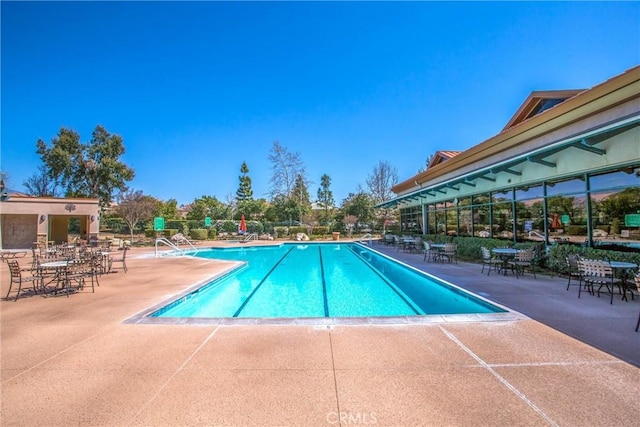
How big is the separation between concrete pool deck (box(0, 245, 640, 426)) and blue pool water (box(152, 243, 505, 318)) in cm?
142

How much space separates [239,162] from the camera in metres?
49.6

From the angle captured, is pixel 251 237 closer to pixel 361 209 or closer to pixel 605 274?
pixel 361 209

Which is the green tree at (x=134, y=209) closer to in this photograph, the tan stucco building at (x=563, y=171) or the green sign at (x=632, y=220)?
the tan stucco building at (x=563, y=171)

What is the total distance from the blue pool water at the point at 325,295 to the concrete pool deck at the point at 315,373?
1421mm

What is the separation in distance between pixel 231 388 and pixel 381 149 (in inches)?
1446

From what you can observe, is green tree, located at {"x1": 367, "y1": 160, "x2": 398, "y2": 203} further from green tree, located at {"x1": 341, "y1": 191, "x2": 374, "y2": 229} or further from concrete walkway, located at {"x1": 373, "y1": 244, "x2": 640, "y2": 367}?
concrete walkway, located at {"x1": 373, "y1": 244, "x2": 640, "y2": 367}

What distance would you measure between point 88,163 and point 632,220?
114 ft

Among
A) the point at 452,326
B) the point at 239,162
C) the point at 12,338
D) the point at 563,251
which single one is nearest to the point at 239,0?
the point at 12,338

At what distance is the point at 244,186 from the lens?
49000mm

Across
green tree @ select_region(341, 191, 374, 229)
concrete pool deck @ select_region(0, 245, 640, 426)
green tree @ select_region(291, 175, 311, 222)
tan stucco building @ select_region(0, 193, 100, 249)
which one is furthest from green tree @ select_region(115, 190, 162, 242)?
concrete pool deck @ select_region(0, 245, 640, 426)

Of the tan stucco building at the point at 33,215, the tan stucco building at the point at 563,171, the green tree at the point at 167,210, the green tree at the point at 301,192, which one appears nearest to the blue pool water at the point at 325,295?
the tan stucco building at the point at 563,171

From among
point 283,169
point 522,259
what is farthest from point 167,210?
point 522,259

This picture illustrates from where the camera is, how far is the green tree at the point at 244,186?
48.8 meters

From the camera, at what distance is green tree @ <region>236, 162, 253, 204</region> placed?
4878 centimetres
